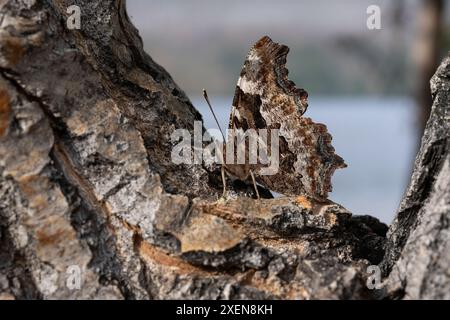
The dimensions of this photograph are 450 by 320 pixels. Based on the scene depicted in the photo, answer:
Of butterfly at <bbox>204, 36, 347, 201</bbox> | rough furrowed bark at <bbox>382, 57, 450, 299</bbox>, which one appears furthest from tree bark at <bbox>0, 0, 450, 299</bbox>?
butterfly at <bbox>204, 36, 347, 201</bbox>

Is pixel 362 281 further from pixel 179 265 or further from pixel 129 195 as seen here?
pixel 129 195

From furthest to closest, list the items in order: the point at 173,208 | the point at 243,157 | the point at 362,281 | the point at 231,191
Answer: the point at 243,157
the point at 231,191
the point at 173,208
the point at 362,281

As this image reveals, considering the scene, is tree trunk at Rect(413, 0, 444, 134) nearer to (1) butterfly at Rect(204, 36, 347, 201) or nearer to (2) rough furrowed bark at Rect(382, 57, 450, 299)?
(1) butterfly at Rect(204, 36, 347, 201)

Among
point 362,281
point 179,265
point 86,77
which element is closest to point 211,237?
point 179,265

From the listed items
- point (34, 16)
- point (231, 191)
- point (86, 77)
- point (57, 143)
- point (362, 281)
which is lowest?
point (362, 281)

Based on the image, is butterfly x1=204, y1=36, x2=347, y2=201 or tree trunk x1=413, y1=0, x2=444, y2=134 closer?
butterfly x1=204, y1=36, x2=347, y2=201

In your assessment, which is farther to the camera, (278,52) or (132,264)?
(278,52)

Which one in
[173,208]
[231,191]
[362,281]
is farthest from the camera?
[231,191]
